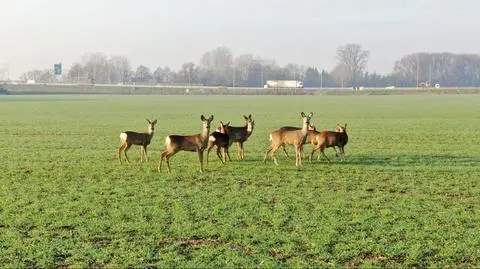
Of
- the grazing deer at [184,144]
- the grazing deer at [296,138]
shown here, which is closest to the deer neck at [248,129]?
the grazing deer at [296,138]

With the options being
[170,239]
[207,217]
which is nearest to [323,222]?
[207,217]

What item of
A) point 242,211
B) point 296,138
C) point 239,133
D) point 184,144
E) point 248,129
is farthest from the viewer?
point 248,129

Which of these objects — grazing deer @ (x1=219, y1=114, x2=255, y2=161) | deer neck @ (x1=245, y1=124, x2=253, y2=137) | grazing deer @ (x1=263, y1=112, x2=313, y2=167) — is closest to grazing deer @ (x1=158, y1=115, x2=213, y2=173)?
grazing deer @ (x1=219, y1=114, x2=255, y2=161)

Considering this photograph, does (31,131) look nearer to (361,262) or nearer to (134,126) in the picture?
(134,126)

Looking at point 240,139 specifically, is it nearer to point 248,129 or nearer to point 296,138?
point 248,129

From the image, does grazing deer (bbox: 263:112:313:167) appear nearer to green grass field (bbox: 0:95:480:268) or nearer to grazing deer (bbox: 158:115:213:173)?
green grass field (bbox: 0:95:480:268)

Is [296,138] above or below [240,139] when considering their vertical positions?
above

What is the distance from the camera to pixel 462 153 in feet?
72.8

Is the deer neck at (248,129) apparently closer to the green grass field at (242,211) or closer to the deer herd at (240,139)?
the deer herd at (240,139)

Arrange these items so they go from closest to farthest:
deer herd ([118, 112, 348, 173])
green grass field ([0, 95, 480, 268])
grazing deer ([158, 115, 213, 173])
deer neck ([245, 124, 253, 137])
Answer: green grass field ([0, 95, 480, 268])
grazing deer ([158, 115, 213, 173])
deer herd ([118, 112, 348, 173])
deer neck ([245, 124, 253, 137])

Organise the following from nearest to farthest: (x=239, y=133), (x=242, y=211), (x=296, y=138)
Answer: (x=242, y=211), (x=296, y=138), (x=239, y=133)

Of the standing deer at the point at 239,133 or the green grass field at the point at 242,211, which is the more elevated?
the standing deer at the point at 239,133

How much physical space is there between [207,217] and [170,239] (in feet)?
5.65

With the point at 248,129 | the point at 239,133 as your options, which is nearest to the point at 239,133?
the point at 239,133
